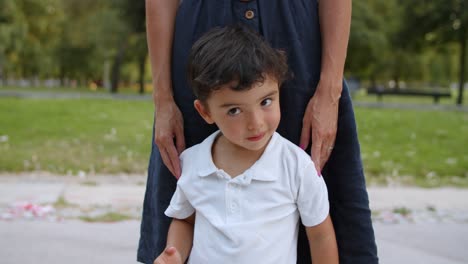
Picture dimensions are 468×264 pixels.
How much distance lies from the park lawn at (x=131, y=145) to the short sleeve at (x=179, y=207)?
4376 mm

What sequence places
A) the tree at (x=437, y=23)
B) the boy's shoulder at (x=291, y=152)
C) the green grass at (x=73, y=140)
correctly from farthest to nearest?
the tree at (x=437, y=23)
the green grass at (x=73, y=140)
the boy's shoulder at (x=291, y=152)

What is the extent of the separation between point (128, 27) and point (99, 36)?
361 centimetres

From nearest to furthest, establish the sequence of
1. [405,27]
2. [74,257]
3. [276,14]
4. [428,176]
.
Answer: [276,14] → [74,257] → [428,176] → [405,27]

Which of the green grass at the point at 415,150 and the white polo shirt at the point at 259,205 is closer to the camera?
the white polo shirt at the point at 259,205

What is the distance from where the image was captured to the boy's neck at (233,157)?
1.72 metres

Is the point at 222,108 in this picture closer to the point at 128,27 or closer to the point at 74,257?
the point at 74,257

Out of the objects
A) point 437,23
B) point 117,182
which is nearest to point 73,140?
point 117,182

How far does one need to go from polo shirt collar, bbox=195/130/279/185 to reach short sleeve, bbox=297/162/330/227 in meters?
0.09

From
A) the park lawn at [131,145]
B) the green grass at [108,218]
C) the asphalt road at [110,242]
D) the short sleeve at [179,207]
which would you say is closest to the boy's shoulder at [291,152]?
the short sleeve at [179,207]

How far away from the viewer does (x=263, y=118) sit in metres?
1.61

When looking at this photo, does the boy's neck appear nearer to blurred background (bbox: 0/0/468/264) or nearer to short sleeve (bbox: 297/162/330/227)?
short sleeve (bbox: 297/162/330/227)

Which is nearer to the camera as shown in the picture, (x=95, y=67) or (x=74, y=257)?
(x=74, y=257)

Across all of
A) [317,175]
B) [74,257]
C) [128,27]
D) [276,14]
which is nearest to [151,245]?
[317,175]

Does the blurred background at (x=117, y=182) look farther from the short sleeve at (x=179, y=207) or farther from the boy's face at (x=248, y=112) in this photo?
the boy's face at (x=248, y=112)
